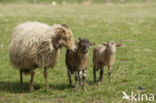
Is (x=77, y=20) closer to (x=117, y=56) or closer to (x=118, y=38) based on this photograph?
(x=118, y=38)

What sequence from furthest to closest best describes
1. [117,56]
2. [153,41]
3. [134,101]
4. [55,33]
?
[153,41]
[117,56]
[55,33]
[134,101]

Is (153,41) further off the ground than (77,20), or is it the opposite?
(77,20)

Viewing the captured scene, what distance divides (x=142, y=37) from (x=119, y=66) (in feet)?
34.7

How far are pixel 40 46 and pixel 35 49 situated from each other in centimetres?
22

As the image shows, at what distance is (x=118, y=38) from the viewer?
2233cm

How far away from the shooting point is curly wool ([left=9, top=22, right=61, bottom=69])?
9898 mm

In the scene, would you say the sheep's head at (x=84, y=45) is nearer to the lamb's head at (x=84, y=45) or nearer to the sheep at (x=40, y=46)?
the lamb's head at (x=84, y=45)

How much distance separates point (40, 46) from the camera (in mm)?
9938

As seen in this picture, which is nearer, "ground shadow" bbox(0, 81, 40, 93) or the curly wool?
the curly wool

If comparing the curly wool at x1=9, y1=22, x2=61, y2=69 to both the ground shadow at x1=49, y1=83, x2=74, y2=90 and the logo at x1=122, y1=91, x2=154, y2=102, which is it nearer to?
the ground shadow at x1=49, y1=83, x2=74, y2=90

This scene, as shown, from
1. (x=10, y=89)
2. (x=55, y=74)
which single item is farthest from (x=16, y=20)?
(x=10, y=89)

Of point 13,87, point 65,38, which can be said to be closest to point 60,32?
point 65,38

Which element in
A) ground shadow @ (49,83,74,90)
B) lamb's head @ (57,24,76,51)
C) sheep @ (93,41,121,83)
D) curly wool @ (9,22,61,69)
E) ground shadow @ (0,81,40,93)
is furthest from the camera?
sheep @ (93,41,121,83)

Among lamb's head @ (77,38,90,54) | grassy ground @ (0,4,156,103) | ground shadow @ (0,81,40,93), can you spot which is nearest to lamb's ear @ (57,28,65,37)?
lamb's head @ (77,38,90,54)
